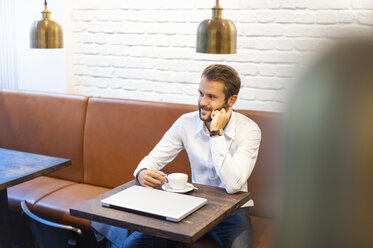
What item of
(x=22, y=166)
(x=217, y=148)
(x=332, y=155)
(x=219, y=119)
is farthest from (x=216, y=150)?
(x=332, y=155)

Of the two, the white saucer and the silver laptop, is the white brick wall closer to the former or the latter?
the white saucer

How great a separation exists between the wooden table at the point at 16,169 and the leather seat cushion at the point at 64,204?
293 mm

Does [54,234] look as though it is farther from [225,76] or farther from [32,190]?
[32,190]

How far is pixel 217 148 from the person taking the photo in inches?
87.3

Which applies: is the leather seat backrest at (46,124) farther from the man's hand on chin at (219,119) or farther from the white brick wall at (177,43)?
the man's hand on chin at (219,119)

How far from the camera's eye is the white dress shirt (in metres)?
2.18

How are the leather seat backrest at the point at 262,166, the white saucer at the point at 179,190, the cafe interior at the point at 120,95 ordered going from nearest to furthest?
the cafe interior at the point at 120,95
the white saucer at the point at 179,190
the leather seat backrest at the point at 262,166

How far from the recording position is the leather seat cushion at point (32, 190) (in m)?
2.90

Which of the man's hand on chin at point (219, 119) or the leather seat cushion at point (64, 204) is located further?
the leather seat cushion at point (64, 204)

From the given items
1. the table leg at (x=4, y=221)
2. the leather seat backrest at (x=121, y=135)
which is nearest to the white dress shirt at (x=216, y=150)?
the leather seat backrest at (x=121, y=135)

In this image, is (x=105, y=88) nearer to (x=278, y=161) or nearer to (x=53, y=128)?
(x=53, y=128)

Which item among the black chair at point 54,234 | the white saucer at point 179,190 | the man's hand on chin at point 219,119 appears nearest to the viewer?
the black chair at point 54,234

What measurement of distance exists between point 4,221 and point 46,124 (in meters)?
1.00

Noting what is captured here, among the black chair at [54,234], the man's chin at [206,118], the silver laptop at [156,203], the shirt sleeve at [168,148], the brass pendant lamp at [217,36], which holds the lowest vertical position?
the black chair at [54,234]
